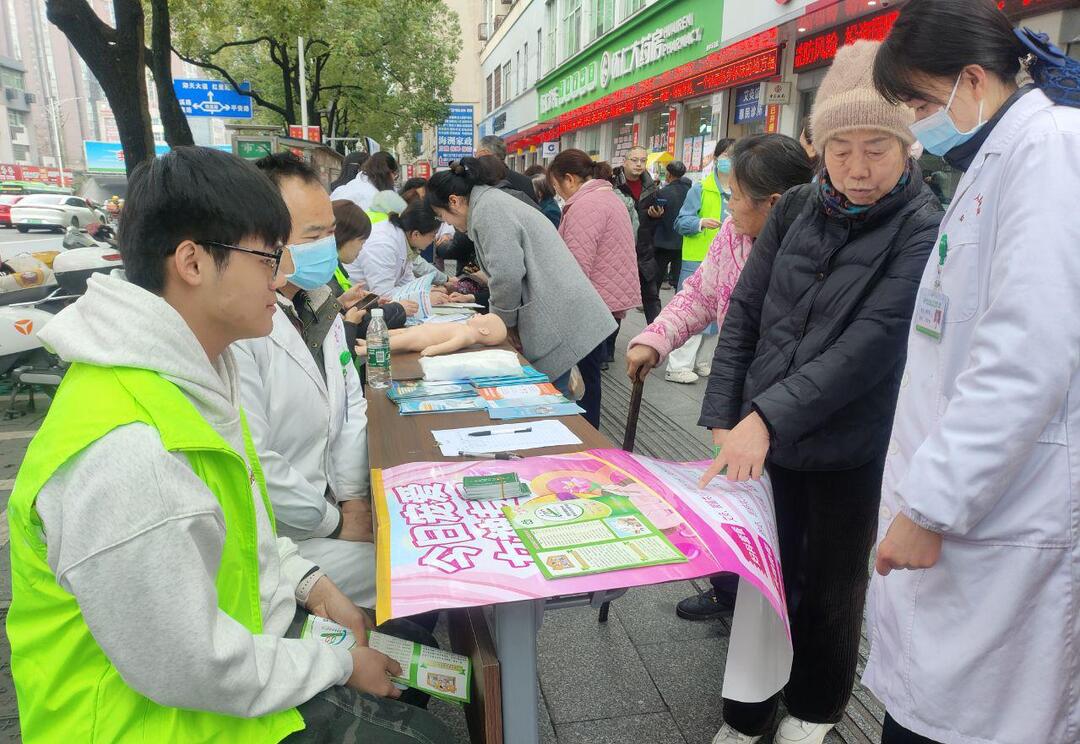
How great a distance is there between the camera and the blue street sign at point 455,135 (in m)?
27.2

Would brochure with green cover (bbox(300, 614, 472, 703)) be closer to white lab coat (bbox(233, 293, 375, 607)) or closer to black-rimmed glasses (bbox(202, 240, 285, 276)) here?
white lab coat (bbox(233, 293, 375, 607))

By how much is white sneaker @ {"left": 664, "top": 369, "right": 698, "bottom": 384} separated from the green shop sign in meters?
8.03

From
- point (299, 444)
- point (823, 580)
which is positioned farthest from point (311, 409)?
point (823, 580)

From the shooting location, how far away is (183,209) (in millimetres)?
1165

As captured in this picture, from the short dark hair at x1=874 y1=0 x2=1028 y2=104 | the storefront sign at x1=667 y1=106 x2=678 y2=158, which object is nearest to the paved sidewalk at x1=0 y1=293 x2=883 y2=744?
the short dark hair at x1=874 y1=0 x2=1028 y2=104

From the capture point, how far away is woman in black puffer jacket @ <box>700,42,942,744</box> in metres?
1.55

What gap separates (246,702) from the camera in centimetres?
108

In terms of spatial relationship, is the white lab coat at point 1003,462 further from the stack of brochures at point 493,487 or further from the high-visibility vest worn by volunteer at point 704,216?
the high-visibility vest worn by volunteer at point 704,216

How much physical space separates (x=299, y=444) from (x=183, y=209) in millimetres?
1029

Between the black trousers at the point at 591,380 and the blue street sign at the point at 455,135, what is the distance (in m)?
24.2

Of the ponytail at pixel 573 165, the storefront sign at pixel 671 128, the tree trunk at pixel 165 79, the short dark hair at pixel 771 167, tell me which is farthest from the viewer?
the storefront sign at pixel 671 128

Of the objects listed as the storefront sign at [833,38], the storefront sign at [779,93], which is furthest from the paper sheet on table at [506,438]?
the storefront sign at [779,93]

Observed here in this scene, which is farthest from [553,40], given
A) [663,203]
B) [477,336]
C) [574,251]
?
[477,336]

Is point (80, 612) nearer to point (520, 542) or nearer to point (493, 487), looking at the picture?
point (520, 542)
